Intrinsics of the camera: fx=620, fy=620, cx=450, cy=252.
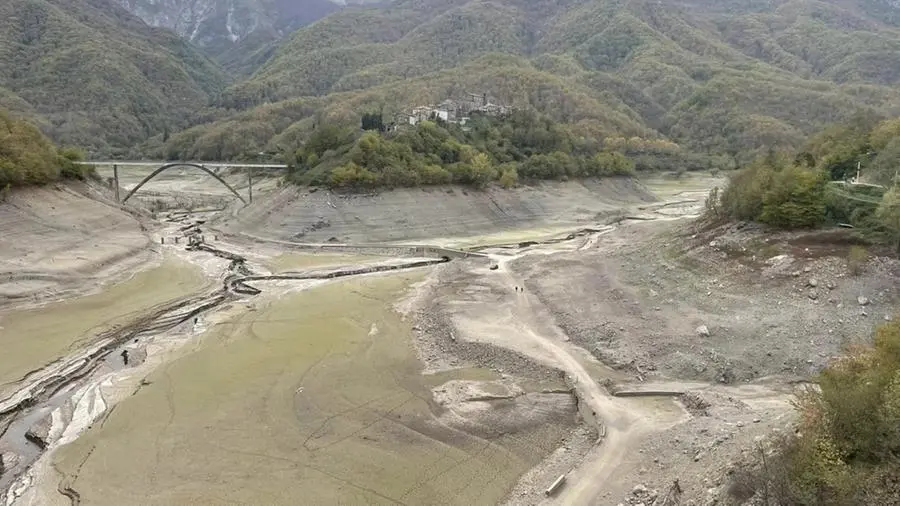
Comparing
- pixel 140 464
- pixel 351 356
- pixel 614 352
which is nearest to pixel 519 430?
pixel 614 352

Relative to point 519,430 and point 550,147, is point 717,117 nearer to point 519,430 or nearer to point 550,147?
point 550,147

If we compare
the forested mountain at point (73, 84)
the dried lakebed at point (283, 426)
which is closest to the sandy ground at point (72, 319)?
the dried lakebed at point (283, 426)

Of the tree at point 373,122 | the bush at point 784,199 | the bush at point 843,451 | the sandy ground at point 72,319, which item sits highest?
the tree at point 373,122

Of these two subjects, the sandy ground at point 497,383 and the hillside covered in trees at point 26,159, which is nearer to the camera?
the sandy ground at point 497,383

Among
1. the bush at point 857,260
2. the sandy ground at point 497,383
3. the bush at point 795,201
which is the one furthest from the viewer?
the bush at point 795,201

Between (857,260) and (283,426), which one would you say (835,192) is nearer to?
(857,260)

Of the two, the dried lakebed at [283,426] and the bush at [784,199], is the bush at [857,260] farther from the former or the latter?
the dried lakebed at [283,426]

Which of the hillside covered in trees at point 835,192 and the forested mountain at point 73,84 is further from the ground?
the forested mountain at point 73,84
